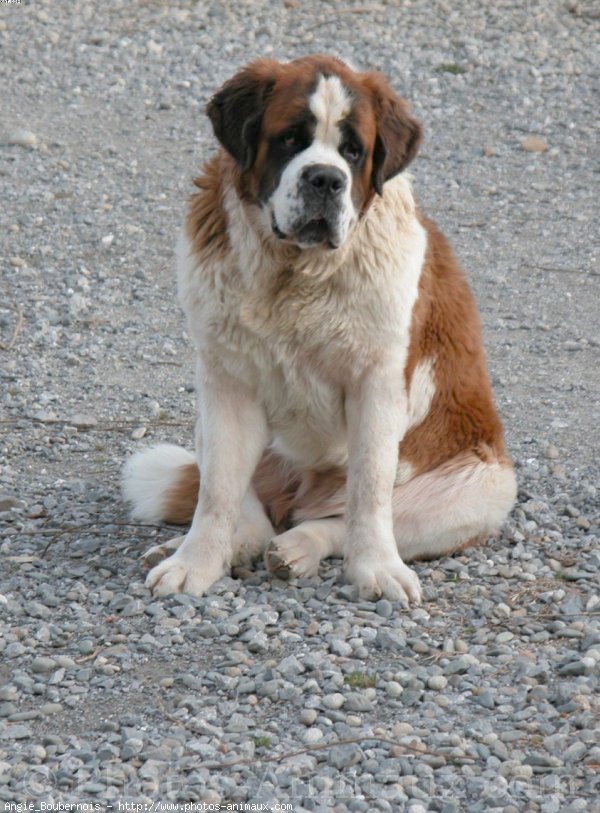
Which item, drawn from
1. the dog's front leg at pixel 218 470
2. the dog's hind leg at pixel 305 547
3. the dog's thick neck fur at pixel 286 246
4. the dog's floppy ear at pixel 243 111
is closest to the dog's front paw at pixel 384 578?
the dog's hind leg at pixel 305 547

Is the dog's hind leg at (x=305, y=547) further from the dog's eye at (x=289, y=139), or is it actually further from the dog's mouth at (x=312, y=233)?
the dog's eye at (x=289, y=139)

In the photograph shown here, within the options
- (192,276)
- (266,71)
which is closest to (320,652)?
(192,276)

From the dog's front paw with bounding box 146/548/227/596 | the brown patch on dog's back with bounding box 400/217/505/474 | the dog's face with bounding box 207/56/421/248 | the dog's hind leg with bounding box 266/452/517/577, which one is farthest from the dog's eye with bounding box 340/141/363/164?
the dog's front paw with bounding box 146/548/227/596

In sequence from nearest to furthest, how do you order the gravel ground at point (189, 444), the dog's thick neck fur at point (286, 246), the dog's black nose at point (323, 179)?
1. the gravel ground at point (189, 444)
2. the dog's black nose at point (323, 179)
3. the dog's thick neck fur at point (286, 246)

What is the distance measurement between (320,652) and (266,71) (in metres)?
1.65

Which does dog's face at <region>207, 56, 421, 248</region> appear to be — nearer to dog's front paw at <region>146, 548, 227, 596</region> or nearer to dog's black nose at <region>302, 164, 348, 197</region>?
dog's black nose at <region>302, 164, 348, 197</region>

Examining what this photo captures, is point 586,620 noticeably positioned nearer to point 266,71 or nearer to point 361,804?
point 361,804

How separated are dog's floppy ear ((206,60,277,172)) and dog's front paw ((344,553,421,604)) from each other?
121cm

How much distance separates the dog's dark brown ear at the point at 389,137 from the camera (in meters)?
4.14

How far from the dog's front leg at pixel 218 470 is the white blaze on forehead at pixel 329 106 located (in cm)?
79

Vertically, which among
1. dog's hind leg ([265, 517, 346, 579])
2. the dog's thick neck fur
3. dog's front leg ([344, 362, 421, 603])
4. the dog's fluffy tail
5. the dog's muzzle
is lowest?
the dog's fluffy tail

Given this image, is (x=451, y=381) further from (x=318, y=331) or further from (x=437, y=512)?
(x=318, y=331)

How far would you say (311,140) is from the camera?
4.00 meters

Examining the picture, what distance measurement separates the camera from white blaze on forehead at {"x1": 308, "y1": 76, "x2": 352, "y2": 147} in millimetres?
3973
